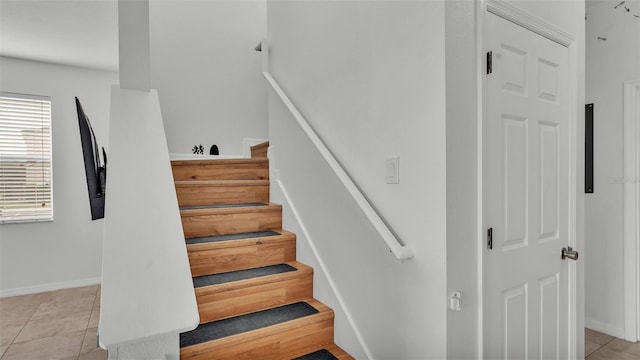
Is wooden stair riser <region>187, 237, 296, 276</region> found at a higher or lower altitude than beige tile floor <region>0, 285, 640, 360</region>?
higher

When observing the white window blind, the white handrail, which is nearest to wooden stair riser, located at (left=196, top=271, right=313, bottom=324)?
the white handrail

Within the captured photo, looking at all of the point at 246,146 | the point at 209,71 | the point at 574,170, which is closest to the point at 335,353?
the point at 574,170

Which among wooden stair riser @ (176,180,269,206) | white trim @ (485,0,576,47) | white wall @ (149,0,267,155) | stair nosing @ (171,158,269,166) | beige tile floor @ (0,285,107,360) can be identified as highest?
white wall @ (149,0,267,155)

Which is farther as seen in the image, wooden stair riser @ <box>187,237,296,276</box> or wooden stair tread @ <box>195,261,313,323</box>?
wooden stair riser @ <box>187,237,296,276</box>

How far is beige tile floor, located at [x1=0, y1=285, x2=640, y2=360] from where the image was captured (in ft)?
8.47

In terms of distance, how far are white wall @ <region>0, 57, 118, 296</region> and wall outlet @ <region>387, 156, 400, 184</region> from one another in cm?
413

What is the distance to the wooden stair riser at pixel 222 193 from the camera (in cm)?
252

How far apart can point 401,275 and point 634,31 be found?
2.79 m

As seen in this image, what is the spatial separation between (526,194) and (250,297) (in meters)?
1.49

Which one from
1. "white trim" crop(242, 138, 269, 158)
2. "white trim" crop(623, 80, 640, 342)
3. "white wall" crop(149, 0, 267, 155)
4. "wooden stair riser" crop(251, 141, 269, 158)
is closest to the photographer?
"white trim" crop(623, 80, 640, 342)

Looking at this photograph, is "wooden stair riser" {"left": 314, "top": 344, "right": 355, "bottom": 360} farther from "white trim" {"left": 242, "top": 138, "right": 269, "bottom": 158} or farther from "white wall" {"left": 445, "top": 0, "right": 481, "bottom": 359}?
"white trim" {"left": 242, "top": 138, "right": 269, "bottom": 158}

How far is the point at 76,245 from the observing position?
4.27 meters

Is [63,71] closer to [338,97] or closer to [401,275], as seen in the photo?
[338,97]

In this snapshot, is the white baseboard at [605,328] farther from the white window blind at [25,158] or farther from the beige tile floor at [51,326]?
the white window blind at [25,158]
